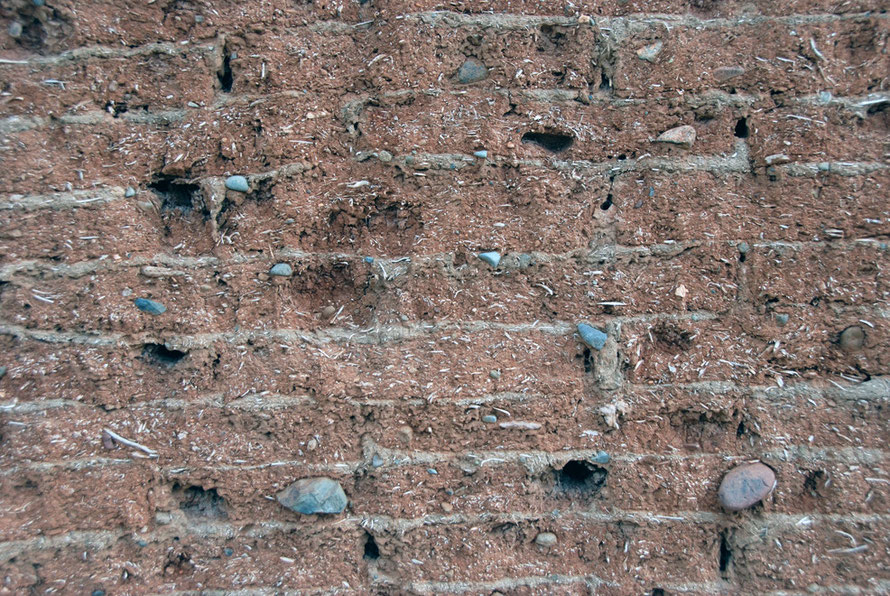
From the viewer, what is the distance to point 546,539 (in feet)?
3.81

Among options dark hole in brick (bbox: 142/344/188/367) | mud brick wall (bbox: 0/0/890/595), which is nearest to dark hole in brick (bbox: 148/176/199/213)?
mud brick wall (bbox: 0/0/890/595)

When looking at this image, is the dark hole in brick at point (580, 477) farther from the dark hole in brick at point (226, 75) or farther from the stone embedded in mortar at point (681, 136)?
the dark hole in brick at point (226, 75)

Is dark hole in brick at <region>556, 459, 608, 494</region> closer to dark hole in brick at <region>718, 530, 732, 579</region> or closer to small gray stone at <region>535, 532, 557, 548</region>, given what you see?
small gray stone at <region>535, 532, 557, 548</region>

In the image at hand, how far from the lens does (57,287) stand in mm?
1149

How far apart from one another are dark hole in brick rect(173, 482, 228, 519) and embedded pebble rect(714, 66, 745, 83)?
1.74m

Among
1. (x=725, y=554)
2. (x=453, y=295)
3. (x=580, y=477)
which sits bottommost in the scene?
(x=725, y=554)

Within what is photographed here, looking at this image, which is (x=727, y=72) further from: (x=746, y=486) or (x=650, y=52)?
(x=746, y=486)

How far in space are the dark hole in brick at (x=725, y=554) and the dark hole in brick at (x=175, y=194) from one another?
1685 millimetres

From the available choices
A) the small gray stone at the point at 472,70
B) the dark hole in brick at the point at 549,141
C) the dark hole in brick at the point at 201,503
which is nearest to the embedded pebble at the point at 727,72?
the dark hole in brick at the point at 549,141

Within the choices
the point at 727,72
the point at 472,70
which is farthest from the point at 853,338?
the point at 472,70

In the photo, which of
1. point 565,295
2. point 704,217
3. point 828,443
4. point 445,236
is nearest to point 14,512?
point 445,236

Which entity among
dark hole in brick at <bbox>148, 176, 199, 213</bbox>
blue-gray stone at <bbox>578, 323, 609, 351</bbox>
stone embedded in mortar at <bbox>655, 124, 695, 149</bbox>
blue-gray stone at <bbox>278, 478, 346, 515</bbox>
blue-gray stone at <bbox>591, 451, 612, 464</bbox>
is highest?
stone embedded in mortar at <bbox>655, 124, 695, 149</bbox>

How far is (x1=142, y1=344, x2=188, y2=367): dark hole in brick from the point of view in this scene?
117 cm

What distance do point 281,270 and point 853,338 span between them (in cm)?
150
